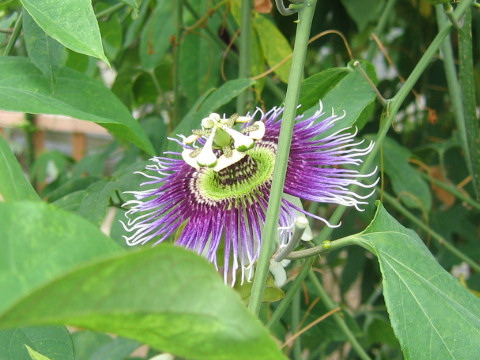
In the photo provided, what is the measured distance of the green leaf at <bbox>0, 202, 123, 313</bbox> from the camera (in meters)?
0.24

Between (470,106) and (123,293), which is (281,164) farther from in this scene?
(470,106)

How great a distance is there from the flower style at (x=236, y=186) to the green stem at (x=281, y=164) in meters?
0.09

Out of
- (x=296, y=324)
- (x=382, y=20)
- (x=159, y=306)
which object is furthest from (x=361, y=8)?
(x=159, y=306)

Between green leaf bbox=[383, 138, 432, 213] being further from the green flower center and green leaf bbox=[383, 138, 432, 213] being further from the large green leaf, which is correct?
the large green leaf

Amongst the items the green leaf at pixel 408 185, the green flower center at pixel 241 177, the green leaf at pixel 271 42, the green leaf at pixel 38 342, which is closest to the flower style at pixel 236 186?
the green flower center at pixel 241 177

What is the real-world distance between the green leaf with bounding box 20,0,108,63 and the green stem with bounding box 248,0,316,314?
0.12 m

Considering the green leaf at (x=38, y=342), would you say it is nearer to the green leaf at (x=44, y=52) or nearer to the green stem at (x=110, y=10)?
the green leaf at (x=44, y=52)

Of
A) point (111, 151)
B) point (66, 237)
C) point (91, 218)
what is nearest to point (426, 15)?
point (111, 151)

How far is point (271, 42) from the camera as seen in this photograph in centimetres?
83

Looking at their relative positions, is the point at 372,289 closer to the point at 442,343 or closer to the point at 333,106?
the point at 333,106

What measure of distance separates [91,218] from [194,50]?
0.39 meters

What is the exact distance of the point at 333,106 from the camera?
600 mm

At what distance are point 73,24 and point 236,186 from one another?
8.3 inches

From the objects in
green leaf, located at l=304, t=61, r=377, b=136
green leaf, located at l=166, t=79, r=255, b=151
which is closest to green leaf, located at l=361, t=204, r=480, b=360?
green leaf, located at l=304, t=61, r=377, b=136
